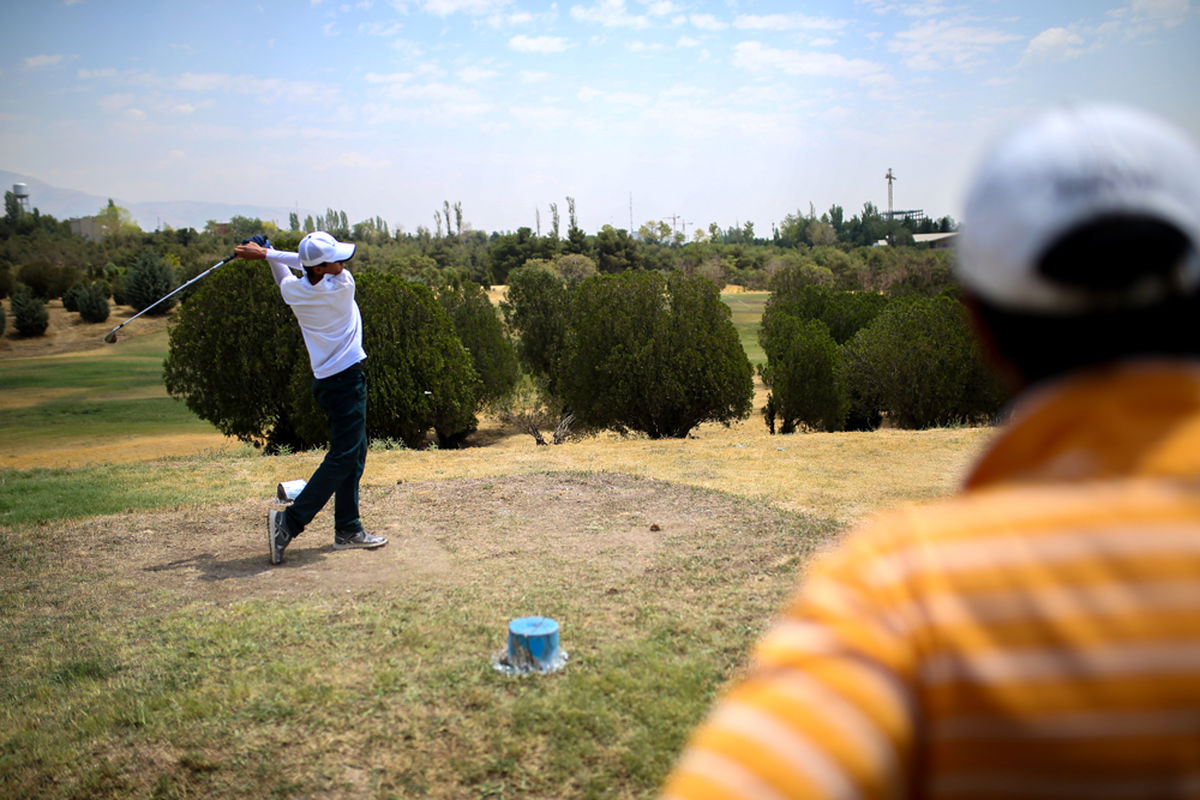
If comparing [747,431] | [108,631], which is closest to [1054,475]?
[108,631]

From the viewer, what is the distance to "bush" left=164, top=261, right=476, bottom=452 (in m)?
18.3

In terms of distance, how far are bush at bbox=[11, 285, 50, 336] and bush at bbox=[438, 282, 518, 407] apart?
2988 centimetres

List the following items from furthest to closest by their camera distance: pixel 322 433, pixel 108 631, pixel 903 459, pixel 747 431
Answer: pixel 747 431 < pixel 322 433 < pixel 903 459 < pixel 108 631

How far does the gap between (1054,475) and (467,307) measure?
2583cm

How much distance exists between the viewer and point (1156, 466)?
77 centimetres

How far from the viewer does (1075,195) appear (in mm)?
820

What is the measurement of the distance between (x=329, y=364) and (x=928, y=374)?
16441 millimetres

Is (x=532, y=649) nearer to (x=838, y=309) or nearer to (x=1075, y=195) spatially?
(x=1075, y=195)

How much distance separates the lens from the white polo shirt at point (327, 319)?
564 centimetres

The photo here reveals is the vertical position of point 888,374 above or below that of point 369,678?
below

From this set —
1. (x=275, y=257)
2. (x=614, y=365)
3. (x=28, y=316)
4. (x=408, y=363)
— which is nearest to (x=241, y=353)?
(x=408, y=363)

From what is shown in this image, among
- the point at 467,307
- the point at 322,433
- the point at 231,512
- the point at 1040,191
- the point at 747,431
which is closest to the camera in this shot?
the point at 1040,191

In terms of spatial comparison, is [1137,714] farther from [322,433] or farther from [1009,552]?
[322,433]

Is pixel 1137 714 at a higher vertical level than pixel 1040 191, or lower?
lower
